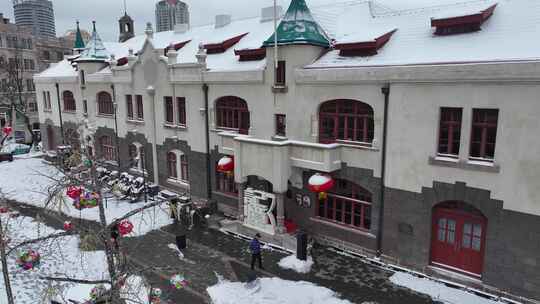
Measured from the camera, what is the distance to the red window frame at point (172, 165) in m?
28.4

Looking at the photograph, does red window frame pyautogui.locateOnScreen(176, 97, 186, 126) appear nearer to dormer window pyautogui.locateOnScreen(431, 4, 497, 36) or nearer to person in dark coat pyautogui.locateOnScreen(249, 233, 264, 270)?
person in dark coat pyautogui.locateOnScreen(249, 233, 264, 270)

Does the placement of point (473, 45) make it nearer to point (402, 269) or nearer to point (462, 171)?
point (462, 171)

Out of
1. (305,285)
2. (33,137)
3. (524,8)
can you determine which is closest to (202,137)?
(305,285)

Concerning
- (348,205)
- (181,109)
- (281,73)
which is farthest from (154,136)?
(348,205)

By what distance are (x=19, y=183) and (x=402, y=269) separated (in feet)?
101

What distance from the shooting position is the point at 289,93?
2014 centimetres

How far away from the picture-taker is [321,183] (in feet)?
59.6

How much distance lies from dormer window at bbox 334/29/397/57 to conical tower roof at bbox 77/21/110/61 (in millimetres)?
23892

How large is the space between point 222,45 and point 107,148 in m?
15.5

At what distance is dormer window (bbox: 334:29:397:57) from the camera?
18.3 meters

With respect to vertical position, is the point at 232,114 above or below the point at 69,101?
above

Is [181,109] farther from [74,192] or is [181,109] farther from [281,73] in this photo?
[74,192]

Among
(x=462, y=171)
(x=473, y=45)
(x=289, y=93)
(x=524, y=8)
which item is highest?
(x=524, y=8)

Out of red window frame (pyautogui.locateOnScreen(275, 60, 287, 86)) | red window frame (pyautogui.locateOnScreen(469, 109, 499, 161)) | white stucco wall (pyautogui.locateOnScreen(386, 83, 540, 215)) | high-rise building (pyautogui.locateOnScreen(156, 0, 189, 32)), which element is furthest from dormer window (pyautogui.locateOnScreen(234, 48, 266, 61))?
high-rise building (pyautogui.locateOnScreen(156, 0, 189, 32))
